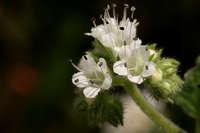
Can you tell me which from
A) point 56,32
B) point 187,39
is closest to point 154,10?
point 187,39

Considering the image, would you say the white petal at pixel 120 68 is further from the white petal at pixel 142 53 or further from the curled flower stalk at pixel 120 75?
the white petal at pixel 142 53

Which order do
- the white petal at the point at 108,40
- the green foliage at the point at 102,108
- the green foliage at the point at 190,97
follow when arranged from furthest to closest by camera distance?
1. the green foliage at the point at 190,97
2. the green foliage at the point at 102,108
3. the white petal at the point at 108,40

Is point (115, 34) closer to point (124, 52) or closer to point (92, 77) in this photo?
point (124, 52)

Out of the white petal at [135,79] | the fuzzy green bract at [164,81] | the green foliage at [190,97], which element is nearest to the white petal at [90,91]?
the white petal at [135,79]

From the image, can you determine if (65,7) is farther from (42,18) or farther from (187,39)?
(187,39)

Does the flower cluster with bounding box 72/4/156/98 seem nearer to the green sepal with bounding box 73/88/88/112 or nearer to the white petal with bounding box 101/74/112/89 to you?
the white petal with bounding box 101/74/112/89

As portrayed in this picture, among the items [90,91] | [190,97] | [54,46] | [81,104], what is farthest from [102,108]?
[54,46]

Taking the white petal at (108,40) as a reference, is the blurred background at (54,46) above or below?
above

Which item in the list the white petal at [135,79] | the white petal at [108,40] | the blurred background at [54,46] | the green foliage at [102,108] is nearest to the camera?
the white petal at [135,79]
